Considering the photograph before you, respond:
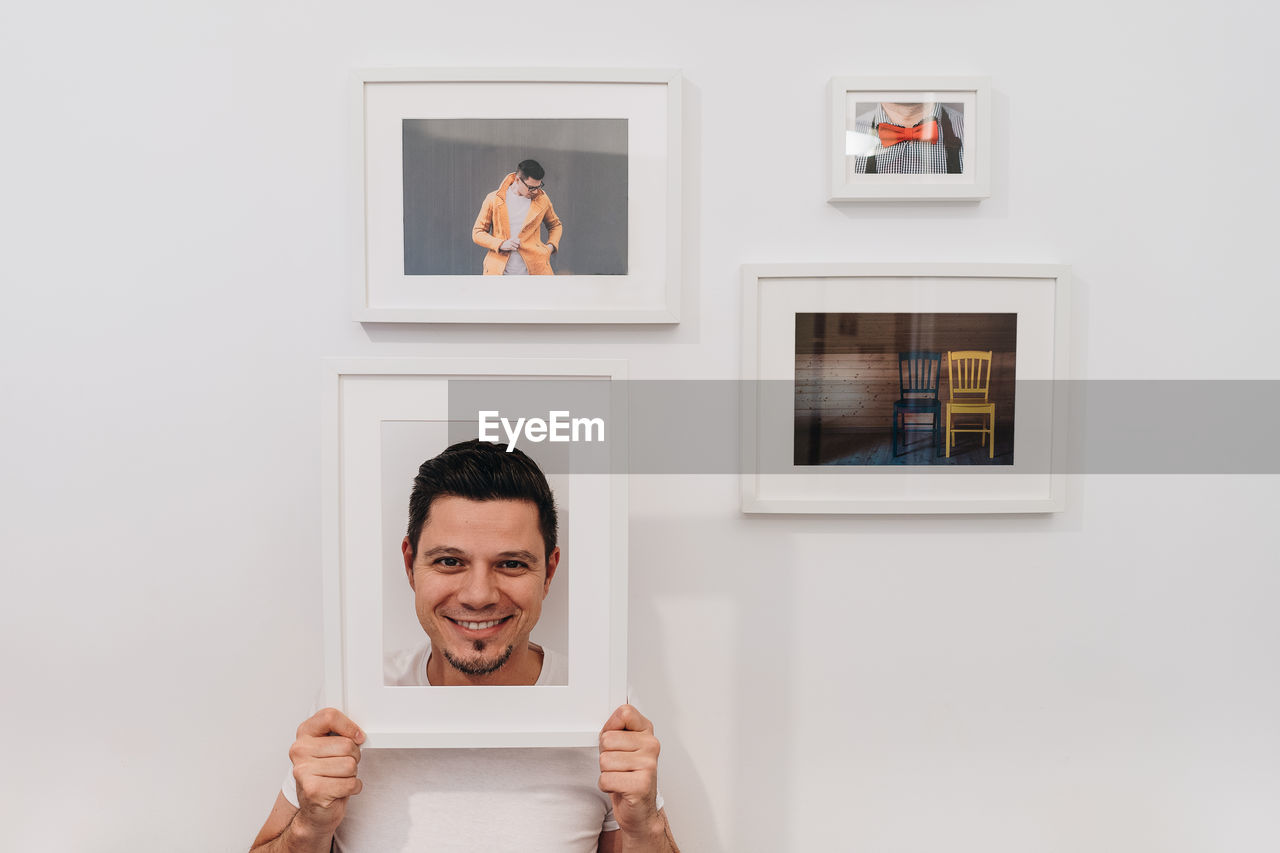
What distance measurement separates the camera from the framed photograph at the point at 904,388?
1044 mm

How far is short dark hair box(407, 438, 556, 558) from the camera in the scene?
0.88 m

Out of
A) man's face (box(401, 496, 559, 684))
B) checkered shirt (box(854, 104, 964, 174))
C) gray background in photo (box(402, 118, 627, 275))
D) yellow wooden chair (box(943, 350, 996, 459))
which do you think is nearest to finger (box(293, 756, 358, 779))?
man's face (box(401, 496, 559, 684))

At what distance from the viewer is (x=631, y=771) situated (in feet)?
2.87

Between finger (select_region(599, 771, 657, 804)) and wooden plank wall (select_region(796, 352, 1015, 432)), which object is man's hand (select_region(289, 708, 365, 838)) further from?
wooden plank wall (select_region(796, 352, 1015, 432))

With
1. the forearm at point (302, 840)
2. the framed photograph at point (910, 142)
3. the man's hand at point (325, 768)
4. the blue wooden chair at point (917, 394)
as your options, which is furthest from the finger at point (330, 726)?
the framed photograph at point (910, 142)

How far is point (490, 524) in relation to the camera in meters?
0.87

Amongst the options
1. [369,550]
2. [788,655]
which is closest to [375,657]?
[369,550]

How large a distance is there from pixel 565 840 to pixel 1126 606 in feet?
2.62

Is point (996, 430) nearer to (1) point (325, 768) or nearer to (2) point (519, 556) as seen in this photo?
(2) point (519, 556)

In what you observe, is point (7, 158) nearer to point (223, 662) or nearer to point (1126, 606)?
point (223, 662)

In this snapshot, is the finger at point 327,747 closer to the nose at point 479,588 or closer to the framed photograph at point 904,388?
the nose at point 479,588

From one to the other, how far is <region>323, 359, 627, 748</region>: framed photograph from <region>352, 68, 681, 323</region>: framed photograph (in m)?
0.16

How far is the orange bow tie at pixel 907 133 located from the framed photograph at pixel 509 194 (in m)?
0.27

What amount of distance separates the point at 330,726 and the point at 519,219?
0.64 meters
